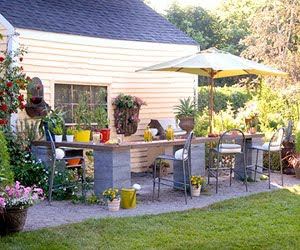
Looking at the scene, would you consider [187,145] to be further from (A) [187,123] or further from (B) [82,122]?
(B) [82,122]

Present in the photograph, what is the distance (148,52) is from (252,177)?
3.41 meters

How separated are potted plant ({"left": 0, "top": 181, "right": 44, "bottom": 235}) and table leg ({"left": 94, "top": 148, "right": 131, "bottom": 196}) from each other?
5.74 feet

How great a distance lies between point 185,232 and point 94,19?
613 cm

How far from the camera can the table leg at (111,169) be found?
286 inches

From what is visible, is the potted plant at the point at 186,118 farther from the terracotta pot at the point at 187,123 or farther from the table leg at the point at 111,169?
the table leg at the point at 111,169

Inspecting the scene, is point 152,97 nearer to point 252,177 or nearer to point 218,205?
point 252,177

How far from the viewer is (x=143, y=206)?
730cm

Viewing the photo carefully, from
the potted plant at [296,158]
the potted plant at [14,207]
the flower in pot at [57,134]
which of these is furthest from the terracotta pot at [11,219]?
the potted plant at [296,158]

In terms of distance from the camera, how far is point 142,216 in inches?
255

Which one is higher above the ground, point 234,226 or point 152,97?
point 152,97

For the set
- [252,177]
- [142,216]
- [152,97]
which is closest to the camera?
[142,216]

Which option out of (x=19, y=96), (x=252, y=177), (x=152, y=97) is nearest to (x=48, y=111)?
(x=19, y=96)

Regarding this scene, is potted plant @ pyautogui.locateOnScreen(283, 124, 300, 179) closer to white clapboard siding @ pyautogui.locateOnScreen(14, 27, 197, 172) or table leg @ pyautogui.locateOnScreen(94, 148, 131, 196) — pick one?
white clapboard siding @ pyautogui.locateOnScreen(14, 27, 197, 172)

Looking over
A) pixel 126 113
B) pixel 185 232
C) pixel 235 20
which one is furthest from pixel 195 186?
pixel 235 20
